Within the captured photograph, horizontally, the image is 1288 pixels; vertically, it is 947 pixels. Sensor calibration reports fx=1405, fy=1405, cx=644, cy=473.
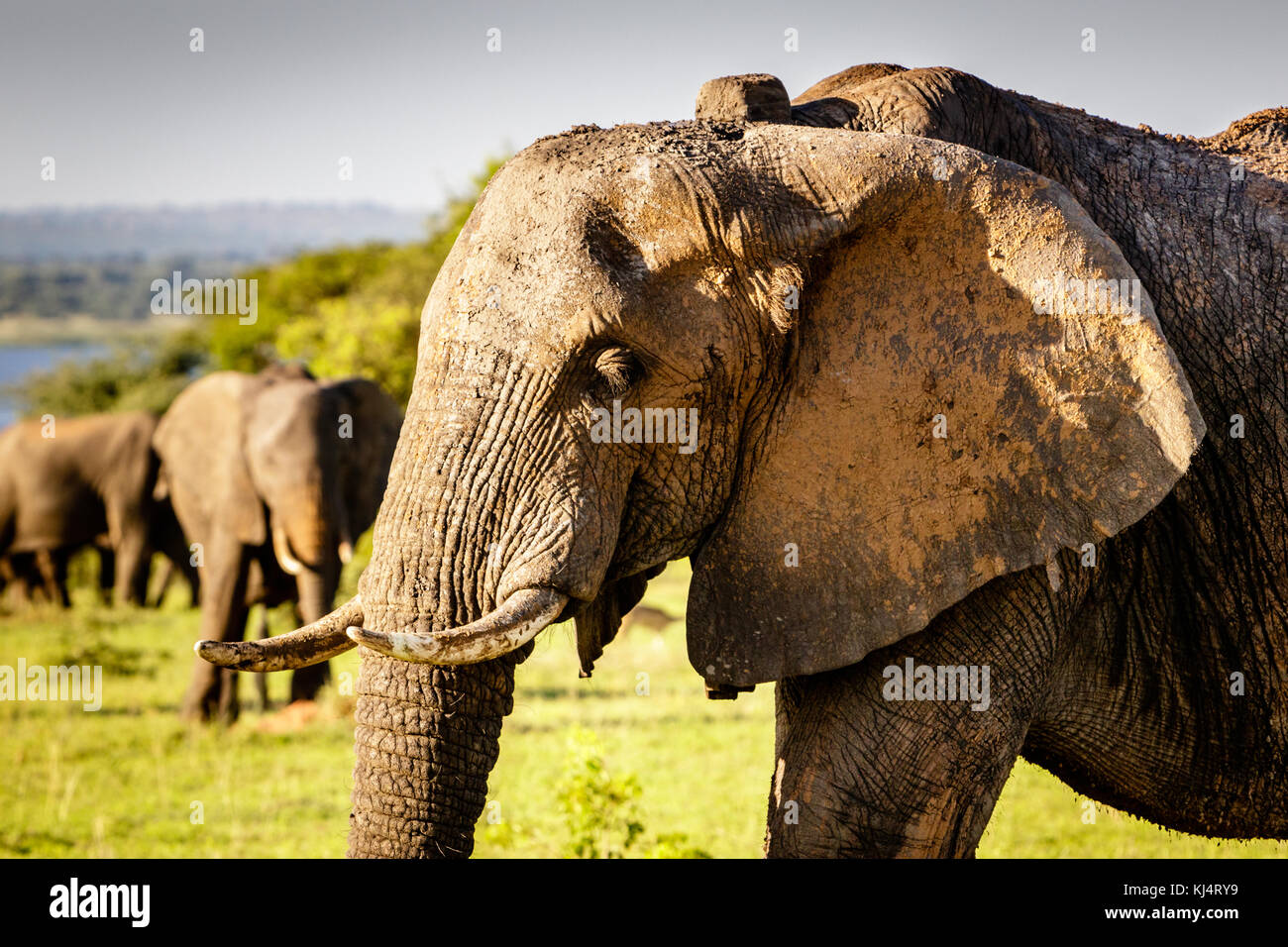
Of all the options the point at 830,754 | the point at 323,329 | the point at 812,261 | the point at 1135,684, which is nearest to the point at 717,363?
the point at 812,261

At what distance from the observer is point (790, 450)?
12.7 feet

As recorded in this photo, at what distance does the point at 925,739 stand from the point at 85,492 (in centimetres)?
1542

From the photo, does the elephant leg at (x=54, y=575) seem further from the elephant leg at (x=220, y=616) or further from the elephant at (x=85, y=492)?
the elephant leg at (x=220, y=616)

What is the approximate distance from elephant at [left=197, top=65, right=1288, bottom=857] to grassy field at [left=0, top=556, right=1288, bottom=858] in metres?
2.13

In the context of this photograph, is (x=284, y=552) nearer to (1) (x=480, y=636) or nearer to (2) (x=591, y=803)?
(2) (x=591, y=803)

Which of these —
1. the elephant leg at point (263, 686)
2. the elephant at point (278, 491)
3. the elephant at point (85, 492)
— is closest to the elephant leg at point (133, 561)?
the elephant at point (85, 492)

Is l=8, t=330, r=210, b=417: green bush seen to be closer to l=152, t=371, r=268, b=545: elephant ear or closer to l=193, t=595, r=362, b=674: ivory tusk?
l=152, t=371, r=268, b=545: elephant ear

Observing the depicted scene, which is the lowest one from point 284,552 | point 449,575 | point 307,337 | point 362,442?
point 284,552

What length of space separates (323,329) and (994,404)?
16.1 metres

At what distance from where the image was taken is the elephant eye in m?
3.69

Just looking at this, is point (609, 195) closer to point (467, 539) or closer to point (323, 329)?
point (467, 539)

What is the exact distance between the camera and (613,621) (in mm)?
4230

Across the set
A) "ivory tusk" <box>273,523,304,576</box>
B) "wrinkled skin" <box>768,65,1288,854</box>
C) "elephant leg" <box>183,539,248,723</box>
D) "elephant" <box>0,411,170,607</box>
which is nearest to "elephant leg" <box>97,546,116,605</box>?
"elephant" <box>0,411,170,607</box>

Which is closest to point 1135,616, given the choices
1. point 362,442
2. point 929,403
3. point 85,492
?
point 929,403
